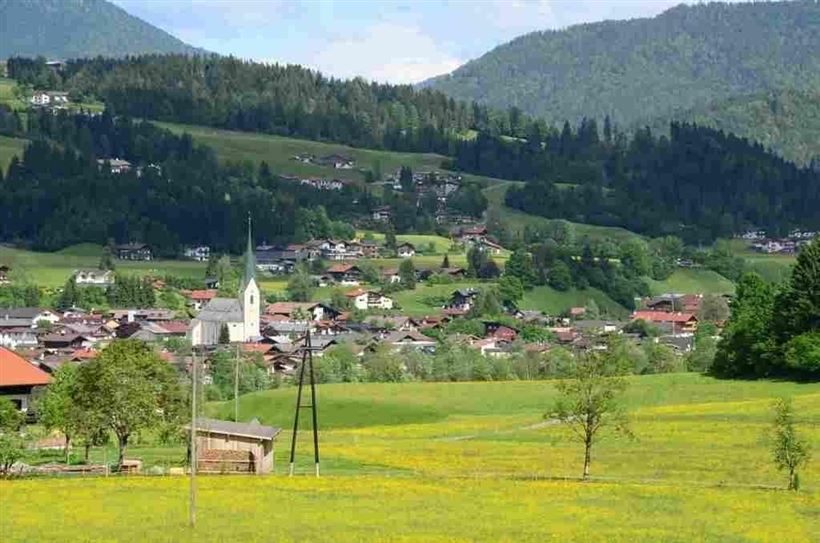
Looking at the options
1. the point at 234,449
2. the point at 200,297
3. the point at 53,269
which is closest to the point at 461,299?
the point at 200,297

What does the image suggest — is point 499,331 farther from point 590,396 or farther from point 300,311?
point 590,396

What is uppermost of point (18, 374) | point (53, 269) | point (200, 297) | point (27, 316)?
point (18, 374)

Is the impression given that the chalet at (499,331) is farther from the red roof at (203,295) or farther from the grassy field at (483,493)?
the grassy field at (483,493)

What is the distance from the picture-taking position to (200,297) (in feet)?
588

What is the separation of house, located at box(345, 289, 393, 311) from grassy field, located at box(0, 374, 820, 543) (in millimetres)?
96821

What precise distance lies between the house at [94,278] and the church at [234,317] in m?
25.5

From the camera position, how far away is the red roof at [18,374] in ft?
250

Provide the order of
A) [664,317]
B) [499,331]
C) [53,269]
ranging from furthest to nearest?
[53,269], [664,317], [499,331]

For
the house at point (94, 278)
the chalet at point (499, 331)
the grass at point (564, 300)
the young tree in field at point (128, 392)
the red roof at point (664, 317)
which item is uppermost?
the young tree in field at point (128, 392)

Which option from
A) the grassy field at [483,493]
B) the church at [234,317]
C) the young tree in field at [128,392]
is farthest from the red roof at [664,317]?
the young tree in field at [128,392]

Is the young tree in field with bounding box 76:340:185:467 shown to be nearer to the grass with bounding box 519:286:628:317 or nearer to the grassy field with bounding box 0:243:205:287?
the grass with bounding box 519:286:628:317

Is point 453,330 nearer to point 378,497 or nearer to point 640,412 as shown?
point 640,412

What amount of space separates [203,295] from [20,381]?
103439mm

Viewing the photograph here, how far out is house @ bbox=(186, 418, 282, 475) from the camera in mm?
58844
